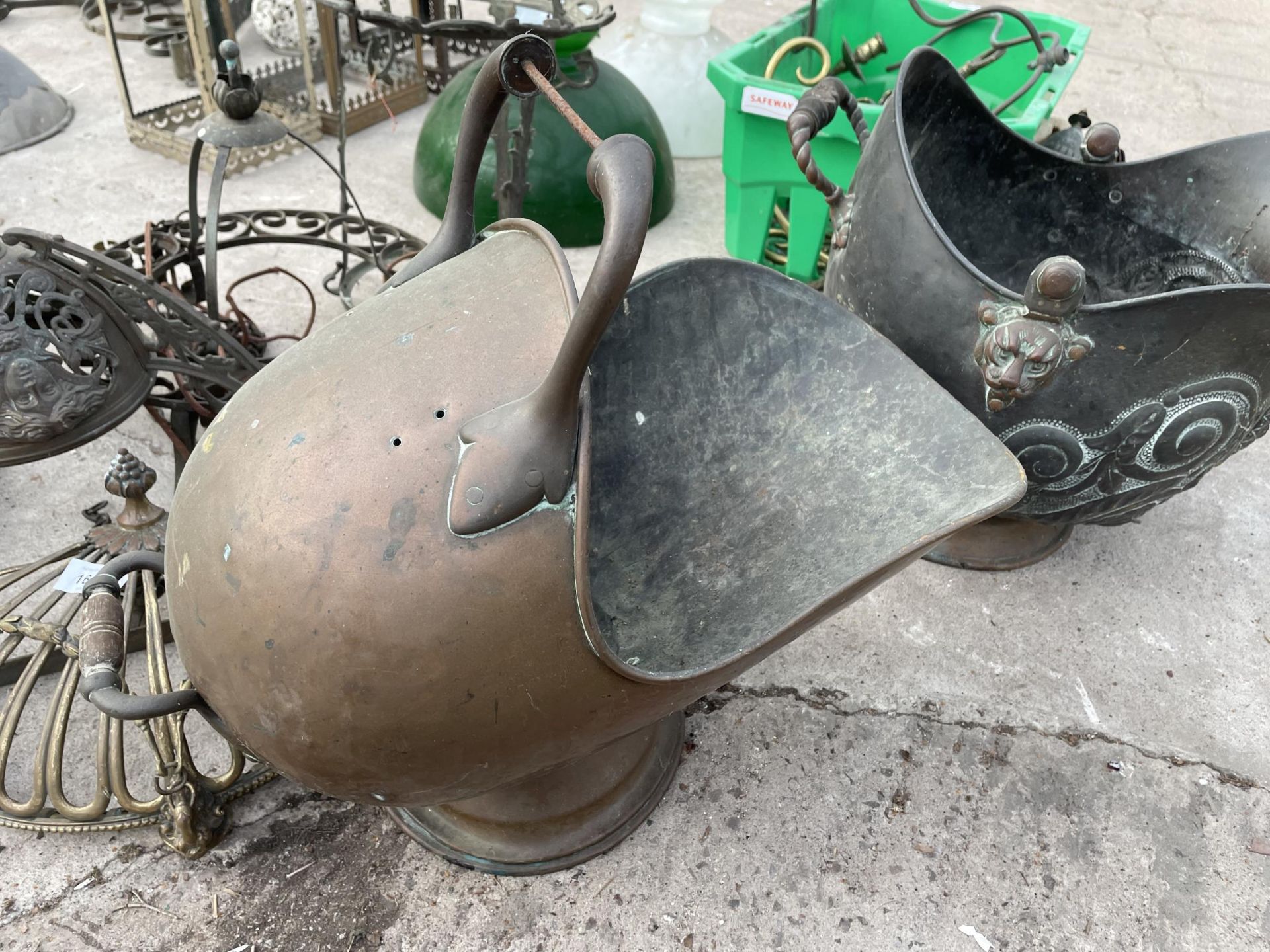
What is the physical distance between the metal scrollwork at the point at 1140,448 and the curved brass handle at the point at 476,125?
3.01 feet

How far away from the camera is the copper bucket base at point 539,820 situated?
136 centimetres

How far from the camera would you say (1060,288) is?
4.25ft

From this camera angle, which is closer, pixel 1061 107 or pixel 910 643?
pixel 910 643

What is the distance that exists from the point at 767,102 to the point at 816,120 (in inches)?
30.9

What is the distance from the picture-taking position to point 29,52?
12.7ft

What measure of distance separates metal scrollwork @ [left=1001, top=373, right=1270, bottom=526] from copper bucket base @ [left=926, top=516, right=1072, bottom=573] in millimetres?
283

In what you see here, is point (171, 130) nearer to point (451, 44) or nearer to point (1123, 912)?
point (451, 44)

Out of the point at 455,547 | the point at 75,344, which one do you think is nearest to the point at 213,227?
the point at 75,344

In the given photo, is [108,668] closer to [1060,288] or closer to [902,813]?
[902,813]

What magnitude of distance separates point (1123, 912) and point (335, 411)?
4.43 feet

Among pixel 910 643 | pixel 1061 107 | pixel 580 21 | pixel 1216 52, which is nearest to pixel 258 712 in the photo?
pixel 910 643

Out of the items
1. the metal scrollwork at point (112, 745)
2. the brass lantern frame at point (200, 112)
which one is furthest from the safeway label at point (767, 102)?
the metal scrollwork at point (112, 745)

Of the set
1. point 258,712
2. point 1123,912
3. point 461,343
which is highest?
point 461,343

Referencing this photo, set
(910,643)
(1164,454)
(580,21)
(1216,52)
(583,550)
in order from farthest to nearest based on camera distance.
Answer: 1. (1216,52)
2. (580,21)
3. (910,643)
4. (1164,454)
5. (583,550)
